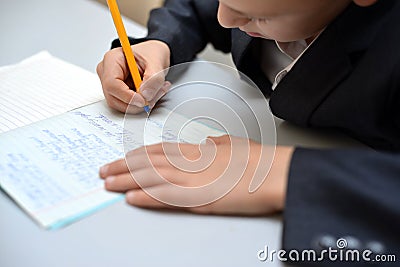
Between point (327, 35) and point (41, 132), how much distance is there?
0.35 metres

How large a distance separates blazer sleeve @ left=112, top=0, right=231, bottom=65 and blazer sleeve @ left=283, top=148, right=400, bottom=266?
41 centimetres

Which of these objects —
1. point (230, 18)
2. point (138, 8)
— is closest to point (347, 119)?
point (230, 18)

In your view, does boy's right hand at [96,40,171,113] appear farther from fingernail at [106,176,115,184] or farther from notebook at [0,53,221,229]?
fingernail at [106,176,115,184]

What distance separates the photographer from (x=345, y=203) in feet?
1.58

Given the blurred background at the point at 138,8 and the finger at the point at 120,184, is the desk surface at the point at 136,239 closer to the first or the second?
the finger at the point at 120,184

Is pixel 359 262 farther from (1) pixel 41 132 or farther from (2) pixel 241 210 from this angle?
Answer: (1) pixel 41 132

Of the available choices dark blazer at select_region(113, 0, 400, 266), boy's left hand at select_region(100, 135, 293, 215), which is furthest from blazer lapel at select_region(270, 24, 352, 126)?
boy's left hand at select_region(100, 135, 293, 215)

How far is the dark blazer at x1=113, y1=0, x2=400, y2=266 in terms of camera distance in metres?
0.47

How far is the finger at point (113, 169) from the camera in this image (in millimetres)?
555

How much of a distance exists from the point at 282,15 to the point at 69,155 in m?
0.27

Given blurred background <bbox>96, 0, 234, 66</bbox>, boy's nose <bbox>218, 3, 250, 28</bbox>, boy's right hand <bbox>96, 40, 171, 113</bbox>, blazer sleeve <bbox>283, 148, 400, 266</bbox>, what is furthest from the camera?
blurred background <bbox>96, 0, 234, 66</bbox>

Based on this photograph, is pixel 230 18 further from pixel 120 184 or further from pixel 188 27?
pixel 188 27

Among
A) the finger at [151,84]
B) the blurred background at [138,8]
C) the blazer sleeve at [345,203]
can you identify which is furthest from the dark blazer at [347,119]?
the blurred background at [138,8]

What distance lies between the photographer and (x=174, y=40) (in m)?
0.87
